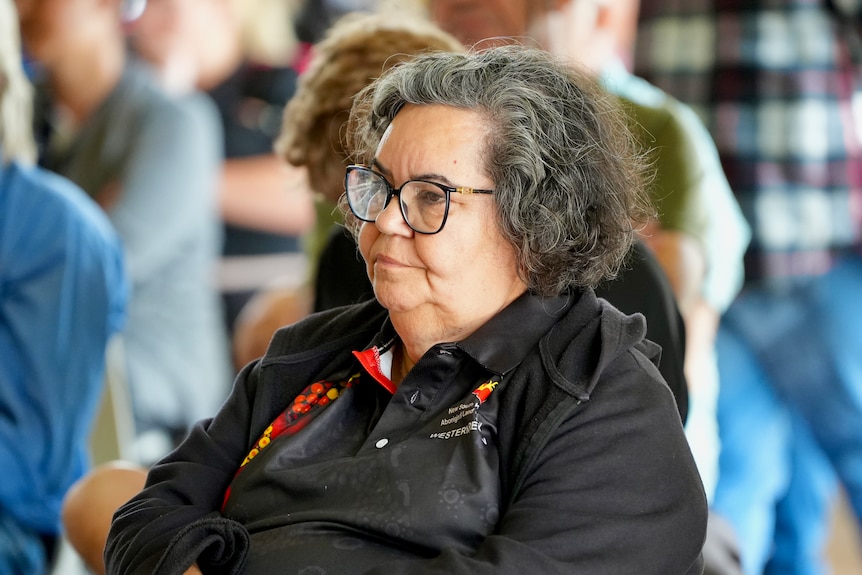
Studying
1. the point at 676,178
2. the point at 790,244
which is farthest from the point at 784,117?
the point at 676,178

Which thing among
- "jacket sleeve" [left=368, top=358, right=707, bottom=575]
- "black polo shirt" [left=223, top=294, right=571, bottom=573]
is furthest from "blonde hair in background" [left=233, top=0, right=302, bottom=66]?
"jacket sleeve" [left=368, top=358, right=707, bottom=575]

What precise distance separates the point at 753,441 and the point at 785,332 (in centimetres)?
29

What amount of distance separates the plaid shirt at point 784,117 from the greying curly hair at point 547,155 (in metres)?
1.56

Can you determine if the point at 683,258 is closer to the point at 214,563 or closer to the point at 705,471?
the point at 705,471

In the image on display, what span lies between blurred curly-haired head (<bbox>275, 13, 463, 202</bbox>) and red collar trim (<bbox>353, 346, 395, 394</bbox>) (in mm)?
561

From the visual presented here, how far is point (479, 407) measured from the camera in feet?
4.13

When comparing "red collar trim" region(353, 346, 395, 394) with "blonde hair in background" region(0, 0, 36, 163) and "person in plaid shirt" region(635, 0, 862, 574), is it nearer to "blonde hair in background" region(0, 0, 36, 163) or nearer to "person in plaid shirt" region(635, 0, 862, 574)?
"blonde hair in background" region(0, 0, 36, 163)

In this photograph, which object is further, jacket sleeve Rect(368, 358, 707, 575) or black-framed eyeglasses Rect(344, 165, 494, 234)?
black-framed eyeglasses Rect(344, 165, 494, 234)

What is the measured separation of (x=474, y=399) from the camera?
127 centimetres

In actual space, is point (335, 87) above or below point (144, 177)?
above

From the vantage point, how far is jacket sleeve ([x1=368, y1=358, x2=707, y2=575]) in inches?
44.8

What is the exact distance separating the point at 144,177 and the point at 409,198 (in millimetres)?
2269

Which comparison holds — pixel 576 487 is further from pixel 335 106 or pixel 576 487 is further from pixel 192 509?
pixel 335 106

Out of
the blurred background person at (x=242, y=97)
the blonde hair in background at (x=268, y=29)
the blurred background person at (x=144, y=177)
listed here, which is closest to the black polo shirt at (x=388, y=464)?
the blurred background person at (x=144, y=177)
